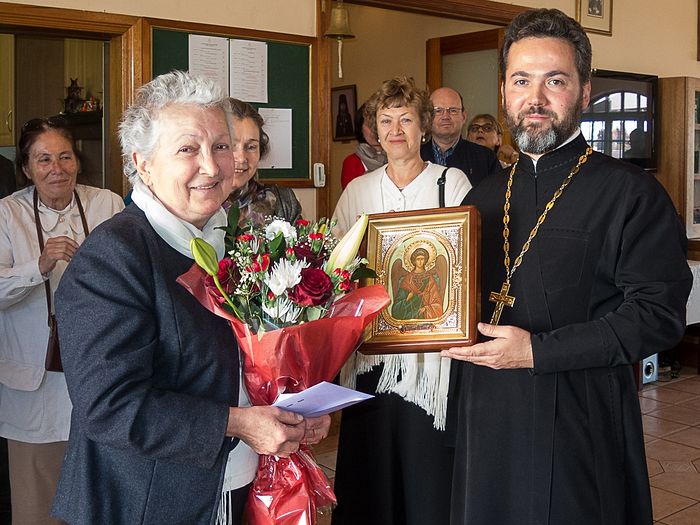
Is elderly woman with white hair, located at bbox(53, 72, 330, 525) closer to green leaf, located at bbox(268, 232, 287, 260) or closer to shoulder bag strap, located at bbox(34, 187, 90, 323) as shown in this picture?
green leaf, located at bbox(268, 232, 287, 260)

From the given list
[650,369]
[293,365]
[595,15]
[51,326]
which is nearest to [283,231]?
[293,365]

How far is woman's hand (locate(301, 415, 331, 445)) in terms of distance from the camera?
1765 millimetres

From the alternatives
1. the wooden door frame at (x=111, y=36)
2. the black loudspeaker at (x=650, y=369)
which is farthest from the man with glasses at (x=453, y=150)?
the black loudspeaker at (x=650, y=369)

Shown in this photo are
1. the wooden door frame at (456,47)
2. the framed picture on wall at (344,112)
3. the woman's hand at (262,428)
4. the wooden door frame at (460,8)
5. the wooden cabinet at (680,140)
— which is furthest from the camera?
the framed picture on wall at (344,112)

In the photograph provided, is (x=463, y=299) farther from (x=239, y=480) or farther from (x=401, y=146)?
(x=401, y=146)

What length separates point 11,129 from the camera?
13.3 feet

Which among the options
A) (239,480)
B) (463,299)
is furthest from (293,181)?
(239,480)

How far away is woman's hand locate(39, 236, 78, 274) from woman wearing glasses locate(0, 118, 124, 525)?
48 mm

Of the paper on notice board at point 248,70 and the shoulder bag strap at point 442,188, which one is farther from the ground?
the paper on notice board at point 248,70

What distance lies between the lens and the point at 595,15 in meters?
6.33

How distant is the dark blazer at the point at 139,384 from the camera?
5.01 feet

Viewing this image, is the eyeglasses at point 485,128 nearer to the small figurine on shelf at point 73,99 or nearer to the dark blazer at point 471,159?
the dark blazer at point 471,159

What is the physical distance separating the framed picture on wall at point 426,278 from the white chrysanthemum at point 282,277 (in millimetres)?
575

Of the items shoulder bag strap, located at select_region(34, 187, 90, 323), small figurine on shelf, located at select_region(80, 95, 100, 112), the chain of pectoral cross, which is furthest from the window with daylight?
the chain of pectoral cross
